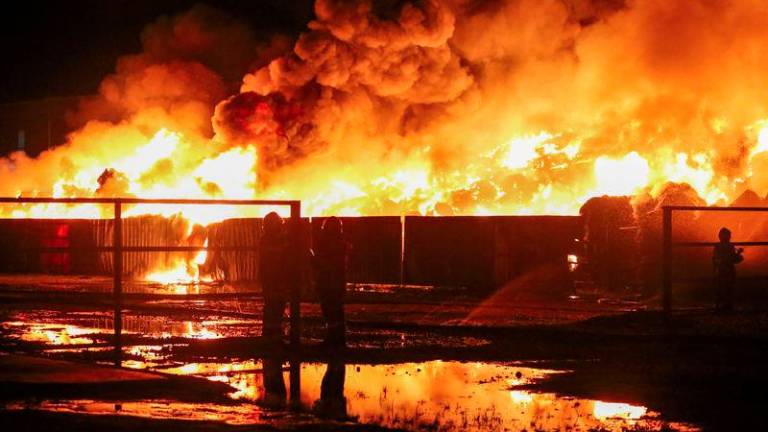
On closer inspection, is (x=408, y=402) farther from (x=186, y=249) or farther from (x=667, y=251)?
(x=667, y=251)

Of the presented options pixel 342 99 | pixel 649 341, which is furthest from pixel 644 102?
pixel 649 341

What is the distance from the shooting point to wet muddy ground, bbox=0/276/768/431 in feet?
30.2

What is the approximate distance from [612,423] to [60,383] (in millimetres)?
4851

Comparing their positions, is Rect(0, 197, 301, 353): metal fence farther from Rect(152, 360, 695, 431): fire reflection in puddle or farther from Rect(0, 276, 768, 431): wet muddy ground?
Rect(152, 360, 695, 431): fire reflection in puddle

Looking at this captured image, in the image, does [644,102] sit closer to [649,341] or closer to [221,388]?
[649,341]

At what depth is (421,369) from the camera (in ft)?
41.5

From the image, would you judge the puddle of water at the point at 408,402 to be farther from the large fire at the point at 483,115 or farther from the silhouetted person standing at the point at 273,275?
the large fire at the point at 483,115

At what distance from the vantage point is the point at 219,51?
154 feet

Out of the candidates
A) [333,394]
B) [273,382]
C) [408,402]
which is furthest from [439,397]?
[273,382]

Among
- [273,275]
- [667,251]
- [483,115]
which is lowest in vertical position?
[273,275]

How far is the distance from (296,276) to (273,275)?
1070 millimetres

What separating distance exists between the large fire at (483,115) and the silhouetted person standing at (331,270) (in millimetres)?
14039

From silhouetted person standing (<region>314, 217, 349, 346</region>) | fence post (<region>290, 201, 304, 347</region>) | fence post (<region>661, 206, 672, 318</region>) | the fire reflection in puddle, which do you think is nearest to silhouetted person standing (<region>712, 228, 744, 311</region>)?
fence post (<region>661, 206, 672, 318</region>)

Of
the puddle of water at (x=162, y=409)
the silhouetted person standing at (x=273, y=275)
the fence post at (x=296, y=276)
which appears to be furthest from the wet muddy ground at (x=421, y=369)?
the silhouetted person standing at (x=273, y=275)
